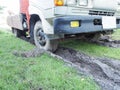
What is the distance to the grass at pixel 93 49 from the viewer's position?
569 centimetres

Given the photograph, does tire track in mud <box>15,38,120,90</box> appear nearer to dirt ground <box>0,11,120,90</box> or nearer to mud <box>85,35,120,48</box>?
dirt ground <box>0,11,120,90</box>

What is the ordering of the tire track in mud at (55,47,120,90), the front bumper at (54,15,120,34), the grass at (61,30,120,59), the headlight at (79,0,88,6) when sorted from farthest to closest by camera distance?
the grass at (61,30,120,59)
the headlight at (79,0,88,6)
the front bumper at (54,15,120,34)
the tire track in mud at (55,47,120,90)

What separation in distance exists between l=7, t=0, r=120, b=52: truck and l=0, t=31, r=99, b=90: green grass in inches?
28.7

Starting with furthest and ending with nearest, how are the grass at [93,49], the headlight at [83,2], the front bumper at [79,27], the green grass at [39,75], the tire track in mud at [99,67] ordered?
the grass at [93,49] < the headlight at [83,2] < the front bumper at [79,27] < the tire track in mud at [99,67] < the green grass at [39,75]

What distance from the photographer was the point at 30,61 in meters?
4.61

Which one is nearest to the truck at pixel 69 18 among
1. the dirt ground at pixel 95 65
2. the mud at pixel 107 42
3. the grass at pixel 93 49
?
the dirt ground at pixel 95 65

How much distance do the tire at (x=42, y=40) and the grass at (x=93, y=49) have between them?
772 millimetres

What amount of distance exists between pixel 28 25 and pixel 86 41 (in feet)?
6.16

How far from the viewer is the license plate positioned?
17.3 ft

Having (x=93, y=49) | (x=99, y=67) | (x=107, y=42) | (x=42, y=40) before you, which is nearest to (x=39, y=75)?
(x=99, y=67)

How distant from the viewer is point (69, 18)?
15.9 ft

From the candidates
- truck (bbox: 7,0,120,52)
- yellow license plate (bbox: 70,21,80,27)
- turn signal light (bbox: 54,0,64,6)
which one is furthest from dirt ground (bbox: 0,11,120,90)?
turn signal light (bbox: 54,0,64,6)

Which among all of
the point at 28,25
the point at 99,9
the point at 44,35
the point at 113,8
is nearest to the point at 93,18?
the point at 99,9

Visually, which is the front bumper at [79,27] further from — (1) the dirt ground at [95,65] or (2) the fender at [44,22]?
(1) the dirt ground at [95,65]
